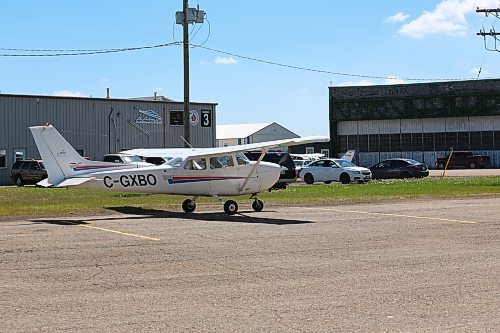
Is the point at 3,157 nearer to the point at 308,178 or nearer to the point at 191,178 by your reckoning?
the point at 308,178

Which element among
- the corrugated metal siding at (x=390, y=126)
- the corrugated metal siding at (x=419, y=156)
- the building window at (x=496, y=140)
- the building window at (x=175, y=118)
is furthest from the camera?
the corrugated metal siding at (x=390, y=126)

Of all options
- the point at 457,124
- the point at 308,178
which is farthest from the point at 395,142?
the point at 308,178

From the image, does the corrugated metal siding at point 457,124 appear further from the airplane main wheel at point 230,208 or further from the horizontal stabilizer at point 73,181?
the horizontal stabilizer at point 73,181

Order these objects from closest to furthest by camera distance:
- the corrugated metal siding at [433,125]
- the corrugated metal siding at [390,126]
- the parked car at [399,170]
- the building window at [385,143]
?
the parked car at [399,170] → the corrugated metal siding at [433,125] → the corrugated metal siding at [390,126] → the building window at [385,143]

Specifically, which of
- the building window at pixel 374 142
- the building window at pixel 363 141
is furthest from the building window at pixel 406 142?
the building window at pixel 363 141

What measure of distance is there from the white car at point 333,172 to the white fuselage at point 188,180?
2106 centimetres

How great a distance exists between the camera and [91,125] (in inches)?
2292

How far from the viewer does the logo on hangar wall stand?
60.5 metres

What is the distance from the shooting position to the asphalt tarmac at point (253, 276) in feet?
27.3

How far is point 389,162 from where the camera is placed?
50.0 m

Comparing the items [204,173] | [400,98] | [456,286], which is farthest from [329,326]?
[400,98]

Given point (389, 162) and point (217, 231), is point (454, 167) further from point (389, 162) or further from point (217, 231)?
point (217, 231)

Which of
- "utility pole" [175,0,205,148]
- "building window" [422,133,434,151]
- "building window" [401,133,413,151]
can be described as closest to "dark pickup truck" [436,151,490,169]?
"building window" [422,133,434,151]

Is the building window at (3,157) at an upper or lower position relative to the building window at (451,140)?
lower
